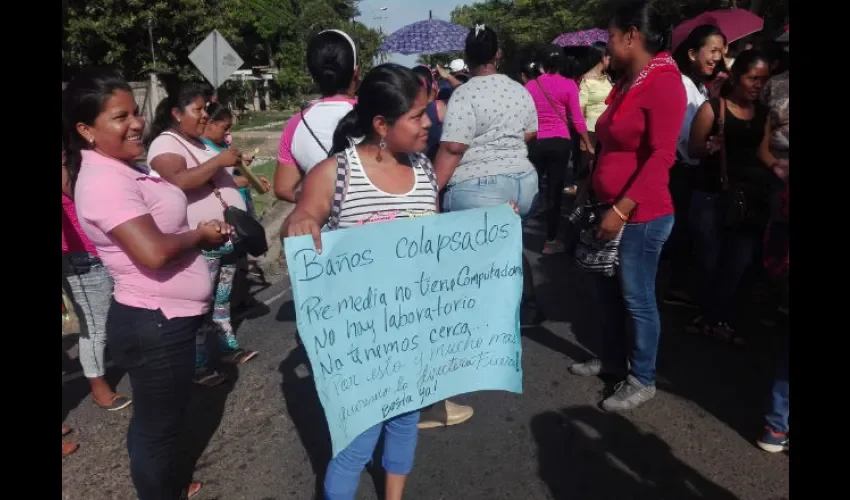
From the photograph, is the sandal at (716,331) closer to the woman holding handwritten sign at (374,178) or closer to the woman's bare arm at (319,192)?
the woman holding handwritten sign at (374,178)

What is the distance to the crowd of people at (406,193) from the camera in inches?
81.1

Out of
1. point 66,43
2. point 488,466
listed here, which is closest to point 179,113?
point 488,466

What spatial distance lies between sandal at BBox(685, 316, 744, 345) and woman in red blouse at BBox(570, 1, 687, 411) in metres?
1.07

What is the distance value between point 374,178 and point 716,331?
3.01m

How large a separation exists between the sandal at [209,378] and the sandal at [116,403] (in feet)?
1.28

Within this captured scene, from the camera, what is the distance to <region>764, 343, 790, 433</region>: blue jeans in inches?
106

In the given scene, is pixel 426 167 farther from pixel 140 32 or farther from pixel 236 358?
pixel 140 32

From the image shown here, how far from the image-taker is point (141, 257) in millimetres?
1945

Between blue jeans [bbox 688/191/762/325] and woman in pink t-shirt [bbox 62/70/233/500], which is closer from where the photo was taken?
woman in pink t-shirt [bbox 62/70/233/500]

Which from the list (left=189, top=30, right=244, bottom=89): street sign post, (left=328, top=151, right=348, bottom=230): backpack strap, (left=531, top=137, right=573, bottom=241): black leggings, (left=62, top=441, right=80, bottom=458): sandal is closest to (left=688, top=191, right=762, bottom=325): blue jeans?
(left=531, top=137, right=573, bottom=241): black leggings

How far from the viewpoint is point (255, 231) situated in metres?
2.63

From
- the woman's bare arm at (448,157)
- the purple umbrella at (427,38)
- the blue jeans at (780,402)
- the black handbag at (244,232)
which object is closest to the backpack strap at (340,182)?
the black handbag at (244,232)

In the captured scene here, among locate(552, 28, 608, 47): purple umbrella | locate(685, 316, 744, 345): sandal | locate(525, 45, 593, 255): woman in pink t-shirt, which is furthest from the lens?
locate(552, 28, 608, 47): purple umbrella

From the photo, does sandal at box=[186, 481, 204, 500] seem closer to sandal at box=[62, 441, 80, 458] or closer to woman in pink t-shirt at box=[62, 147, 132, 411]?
sandal at box=[62, 441, 80, 458]
